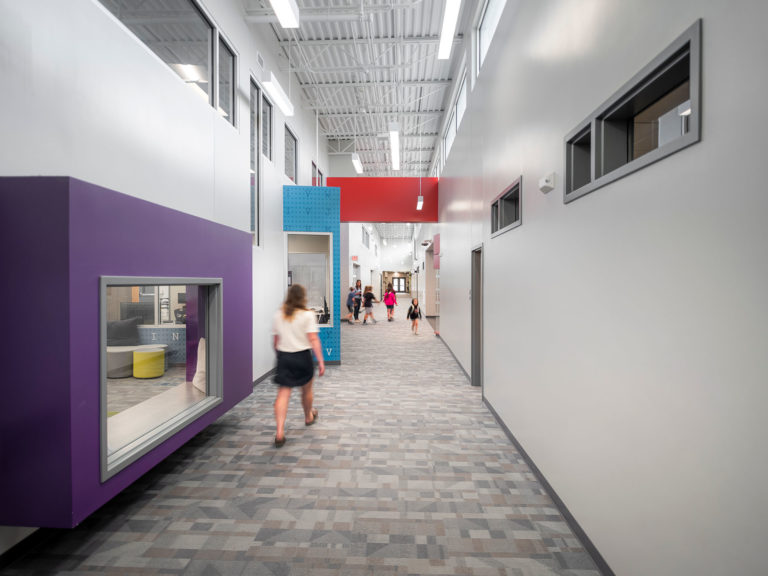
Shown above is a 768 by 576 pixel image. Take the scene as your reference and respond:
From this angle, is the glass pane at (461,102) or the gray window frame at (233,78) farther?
the glass pane at (461,102)

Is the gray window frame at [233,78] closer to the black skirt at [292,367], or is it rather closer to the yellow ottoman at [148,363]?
the yellow ottoman at [148,363]

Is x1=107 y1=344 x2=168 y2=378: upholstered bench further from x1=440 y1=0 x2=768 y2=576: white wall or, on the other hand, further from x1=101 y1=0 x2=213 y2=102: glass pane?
x1=440 y1=0 x2=768 y2=576: white wall

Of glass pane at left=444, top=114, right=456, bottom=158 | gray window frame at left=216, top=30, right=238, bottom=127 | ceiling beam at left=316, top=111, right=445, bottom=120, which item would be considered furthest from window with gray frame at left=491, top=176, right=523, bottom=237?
ceiling beam at left=316, top=111, right=445, bottom=120

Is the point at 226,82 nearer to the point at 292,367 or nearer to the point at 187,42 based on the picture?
the point at 187,42

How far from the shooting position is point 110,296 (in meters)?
2.27

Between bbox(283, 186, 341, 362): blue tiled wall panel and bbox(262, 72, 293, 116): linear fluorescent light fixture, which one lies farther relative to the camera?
bbox(283, 186, 341, 362): blue tiled wall panel

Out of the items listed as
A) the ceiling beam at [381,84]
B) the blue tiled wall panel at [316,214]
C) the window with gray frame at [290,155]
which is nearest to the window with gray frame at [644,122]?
the blue tiled wall panel at [316,214]

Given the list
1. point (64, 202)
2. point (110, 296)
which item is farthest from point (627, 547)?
point (64, 202)

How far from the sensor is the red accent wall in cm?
966

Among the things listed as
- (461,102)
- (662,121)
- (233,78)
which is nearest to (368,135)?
(461,102)

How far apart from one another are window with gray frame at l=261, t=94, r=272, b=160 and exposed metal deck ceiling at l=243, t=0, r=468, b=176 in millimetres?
1003

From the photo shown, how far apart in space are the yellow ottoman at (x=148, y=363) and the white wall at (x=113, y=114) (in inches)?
43.3

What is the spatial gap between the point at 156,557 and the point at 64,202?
201 cm

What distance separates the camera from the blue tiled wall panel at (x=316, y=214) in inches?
271
